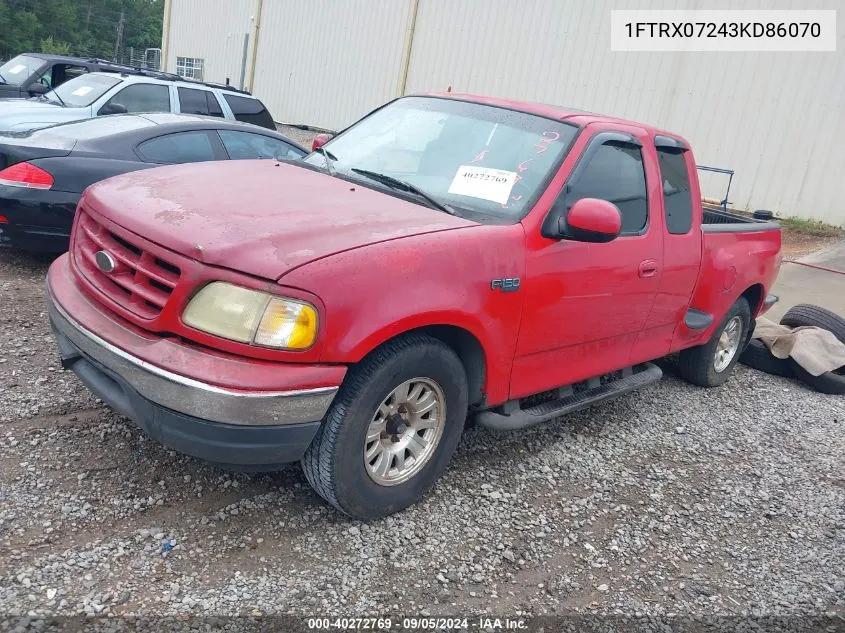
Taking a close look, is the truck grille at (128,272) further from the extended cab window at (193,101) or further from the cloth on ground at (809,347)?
the extended cab window at (193,101)

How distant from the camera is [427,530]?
3.29 m

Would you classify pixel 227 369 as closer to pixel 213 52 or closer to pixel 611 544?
pixel 611 544

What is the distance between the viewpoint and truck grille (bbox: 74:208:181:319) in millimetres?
2792

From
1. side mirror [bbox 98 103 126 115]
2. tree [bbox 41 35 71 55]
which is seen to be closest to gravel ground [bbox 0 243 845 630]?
side mirror [bbox 98 103 126 115]

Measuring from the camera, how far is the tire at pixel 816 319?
6370 mm

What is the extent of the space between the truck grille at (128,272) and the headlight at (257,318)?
20cm

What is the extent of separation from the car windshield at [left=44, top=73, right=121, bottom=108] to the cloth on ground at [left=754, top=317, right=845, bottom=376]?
25.9 ft

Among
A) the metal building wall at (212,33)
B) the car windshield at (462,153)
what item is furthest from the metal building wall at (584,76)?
the car windshield at (462,153)

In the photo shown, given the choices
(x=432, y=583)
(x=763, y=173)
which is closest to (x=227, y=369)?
(x=432, y=583)

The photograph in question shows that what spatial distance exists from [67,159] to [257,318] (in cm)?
382

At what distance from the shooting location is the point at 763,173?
13047 millimetres

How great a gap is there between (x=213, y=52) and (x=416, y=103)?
23.1m

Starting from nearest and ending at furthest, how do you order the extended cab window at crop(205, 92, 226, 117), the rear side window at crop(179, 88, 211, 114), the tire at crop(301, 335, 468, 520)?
the tire at crop(301, 335, 468, 520), the rear side window at crop(179, 88, 211, 114), the extended cab window at crop(205, 92, 226, 117)

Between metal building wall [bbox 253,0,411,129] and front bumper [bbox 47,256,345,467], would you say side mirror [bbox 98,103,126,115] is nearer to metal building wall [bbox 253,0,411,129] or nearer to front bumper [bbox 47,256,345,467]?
front bumper [bbox 47,256,345,467]
